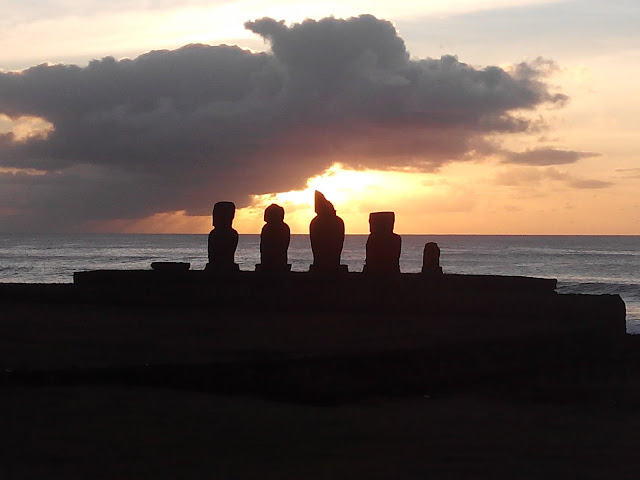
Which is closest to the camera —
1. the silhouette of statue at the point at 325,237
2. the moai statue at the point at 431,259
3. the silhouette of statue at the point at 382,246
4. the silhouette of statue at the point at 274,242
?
the silhouette of statue at the point at 325,237

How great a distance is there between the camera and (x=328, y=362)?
30.8ft

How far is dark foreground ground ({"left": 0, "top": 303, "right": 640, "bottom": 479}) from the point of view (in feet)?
21.2

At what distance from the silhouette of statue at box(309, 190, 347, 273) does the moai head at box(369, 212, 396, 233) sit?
71 centimetres

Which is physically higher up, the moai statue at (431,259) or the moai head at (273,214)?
the moai head at (273,214)

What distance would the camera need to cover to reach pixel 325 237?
18.1 metres

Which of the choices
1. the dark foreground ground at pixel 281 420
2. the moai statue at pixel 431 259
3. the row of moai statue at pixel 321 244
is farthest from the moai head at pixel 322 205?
the dark foreground ground at pixel 281 420

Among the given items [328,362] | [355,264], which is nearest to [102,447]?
[328,362]

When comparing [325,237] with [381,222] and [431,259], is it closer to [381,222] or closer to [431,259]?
[381,222]

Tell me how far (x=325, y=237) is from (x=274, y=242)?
1351 millimetres

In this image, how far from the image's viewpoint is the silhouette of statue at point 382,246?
1830cm

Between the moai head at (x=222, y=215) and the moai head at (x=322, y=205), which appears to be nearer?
the moai head at (x=322, y=205)

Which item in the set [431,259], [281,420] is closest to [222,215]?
[431,259]

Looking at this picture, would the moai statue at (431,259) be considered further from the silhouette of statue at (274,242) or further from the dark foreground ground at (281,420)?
the dark foreground ground at (281,420)

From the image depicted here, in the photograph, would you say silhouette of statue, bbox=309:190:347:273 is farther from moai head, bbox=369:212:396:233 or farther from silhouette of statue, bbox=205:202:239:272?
silhouette of statue, bbox=205:202:239:272
